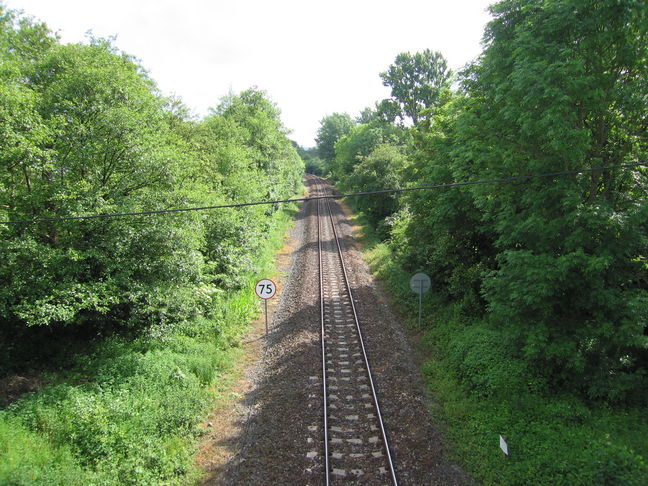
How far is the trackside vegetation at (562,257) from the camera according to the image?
7785mm

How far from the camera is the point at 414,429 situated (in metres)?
8.84

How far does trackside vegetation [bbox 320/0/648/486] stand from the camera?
7.79 meters

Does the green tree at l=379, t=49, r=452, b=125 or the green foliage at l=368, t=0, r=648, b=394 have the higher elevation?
the green tree at l=379, t=49, r=452, b=125

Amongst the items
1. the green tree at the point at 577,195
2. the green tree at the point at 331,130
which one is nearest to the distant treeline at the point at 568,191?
the green tree at the point at 577,195

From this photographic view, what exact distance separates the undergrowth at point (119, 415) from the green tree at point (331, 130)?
7776 cm

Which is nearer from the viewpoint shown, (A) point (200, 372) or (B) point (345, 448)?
(B) point (345, 448)

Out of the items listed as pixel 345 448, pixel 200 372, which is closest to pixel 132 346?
pixel 200 372

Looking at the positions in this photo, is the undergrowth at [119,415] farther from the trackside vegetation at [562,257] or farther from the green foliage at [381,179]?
the green foliage at [381,179]

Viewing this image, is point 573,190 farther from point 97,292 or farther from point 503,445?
point 97,292

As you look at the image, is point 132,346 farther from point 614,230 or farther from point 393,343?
point 614,230

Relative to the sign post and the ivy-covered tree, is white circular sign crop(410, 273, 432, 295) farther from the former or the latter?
the ivy-covered tree

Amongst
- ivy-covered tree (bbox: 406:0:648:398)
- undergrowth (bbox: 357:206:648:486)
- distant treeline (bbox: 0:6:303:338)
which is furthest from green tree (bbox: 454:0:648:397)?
distant treeline (bbox: 0:6:303:338)

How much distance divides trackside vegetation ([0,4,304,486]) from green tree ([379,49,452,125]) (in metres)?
42.1

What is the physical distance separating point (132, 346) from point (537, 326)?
11096 mm
